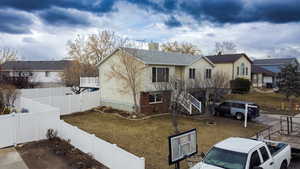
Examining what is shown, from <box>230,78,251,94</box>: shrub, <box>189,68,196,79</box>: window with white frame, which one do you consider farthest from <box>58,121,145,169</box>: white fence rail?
<box>230,78,251,94</box>: shrub

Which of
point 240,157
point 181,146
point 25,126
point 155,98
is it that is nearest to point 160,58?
point 155,98

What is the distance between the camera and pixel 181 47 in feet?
180

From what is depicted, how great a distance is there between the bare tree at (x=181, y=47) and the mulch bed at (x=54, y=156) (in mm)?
47293

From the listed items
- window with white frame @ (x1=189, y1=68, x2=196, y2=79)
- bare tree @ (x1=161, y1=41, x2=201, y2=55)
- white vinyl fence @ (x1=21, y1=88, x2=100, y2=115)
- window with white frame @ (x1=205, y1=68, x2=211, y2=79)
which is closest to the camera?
white vinyl fence @ (x1=21, y1=88, x2=100, y2=115)

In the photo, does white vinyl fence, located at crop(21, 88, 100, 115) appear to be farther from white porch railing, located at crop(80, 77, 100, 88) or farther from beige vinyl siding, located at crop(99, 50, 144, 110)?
white porch railing, located at crop(80, 77, 100, 88)

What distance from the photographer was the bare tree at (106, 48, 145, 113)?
19781 mm

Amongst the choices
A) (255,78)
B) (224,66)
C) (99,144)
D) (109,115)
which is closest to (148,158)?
(99,144)

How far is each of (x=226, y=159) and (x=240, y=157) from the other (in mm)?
422

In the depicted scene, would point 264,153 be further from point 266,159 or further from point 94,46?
point 94,46

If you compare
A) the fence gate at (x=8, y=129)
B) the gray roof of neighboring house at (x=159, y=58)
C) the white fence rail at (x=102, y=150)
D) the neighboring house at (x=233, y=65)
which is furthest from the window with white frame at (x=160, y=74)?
the neighboring house at (x=233, y=65)

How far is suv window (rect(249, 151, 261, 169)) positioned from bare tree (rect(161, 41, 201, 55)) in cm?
4969

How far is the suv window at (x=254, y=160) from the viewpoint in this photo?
20.4 ft

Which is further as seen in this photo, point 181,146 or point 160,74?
point 160,74

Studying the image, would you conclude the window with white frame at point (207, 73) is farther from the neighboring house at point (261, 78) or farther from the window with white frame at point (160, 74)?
the neighboring house at point (261, 78)
